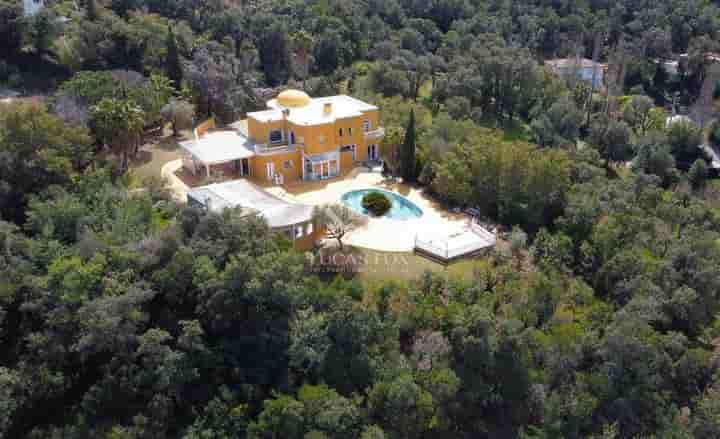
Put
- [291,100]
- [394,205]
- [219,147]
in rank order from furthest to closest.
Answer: [291,100] < [219,147] < [394,205]

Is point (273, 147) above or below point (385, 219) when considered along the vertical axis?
above

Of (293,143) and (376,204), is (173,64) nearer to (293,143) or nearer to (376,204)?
(293,143)

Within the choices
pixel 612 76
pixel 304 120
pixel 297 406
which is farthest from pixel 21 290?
pixel 612 76

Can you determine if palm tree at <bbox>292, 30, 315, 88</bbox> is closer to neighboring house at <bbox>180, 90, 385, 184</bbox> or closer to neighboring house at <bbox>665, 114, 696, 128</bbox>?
neighboring house at <bbox>180, 90, 385, 184</bbox>

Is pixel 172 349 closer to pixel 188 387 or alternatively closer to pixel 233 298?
pixel 188 387

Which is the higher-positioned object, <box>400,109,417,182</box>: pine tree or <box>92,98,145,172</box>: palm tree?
<box>92,98,145,172</box>: palm tree

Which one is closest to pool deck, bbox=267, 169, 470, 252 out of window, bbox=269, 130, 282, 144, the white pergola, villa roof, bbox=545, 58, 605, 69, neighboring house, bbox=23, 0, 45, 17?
the white pergola

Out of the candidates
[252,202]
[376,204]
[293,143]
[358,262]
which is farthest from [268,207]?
[293,143]
